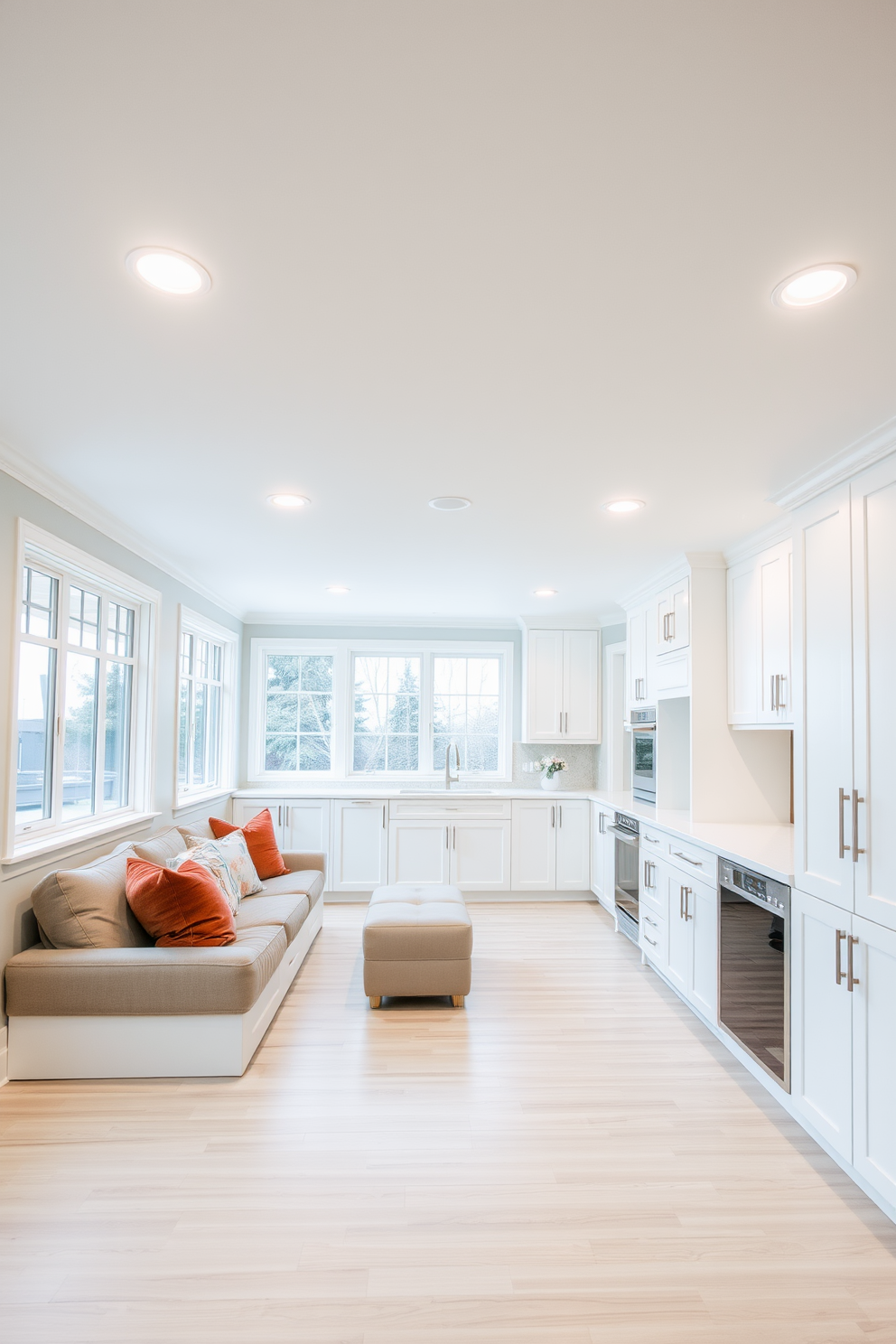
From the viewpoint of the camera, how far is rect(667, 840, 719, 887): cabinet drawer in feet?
11.5

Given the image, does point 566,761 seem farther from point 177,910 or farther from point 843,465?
point 843,465

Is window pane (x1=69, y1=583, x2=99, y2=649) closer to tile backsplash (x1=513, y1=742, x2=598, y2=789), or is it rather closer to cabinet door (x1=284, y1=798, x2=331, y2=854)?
cabinet door (x1=284, y1=798, x2=331, y2=854)

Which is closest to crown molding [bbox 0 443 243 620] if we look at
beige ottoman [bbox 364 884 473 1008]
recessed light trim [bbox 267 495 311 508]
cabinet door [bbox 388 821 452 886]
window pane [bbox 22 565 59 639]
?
window pane [bbox 22 565 59 639]

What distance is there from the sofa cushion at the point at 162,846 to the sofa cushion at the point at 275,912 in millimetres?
477

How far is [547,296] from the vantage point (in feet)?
5.90

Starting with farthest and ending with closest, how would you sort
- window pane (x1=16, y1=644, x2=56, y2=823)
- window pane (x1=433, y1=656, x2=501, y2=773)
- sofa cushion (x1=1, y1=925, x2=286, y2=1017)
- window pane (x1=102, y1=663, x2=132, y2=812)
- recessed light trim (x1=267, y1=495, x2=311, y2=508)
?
window pane (x1=433, y1=656, x2=501, y2=773) < window pane (x1=102, y1=663, x2=132, y2=812) < recessed light trim (x1=267, y1=495, x2=311, y2=508) < window pane (x1=16, y1=644, x2=56, y2=823) < sofa cushion (x1=1, y1=925, x2=286, y2=1017)

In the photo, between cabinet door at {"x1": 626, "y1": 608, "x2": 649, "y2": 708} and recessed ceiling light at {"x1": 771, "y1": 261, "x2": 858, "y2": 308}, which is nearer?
recessed ceiling light at {"x1": 771, "y1": 261, "x2": 858, "y2": 308}

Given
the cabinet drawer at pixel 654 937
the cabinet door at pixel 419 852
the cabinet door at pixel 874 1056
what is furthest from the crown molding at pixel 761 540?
the cabinet door at pixel 419 852

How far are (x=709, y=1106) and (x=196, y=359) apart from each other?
3106 millimetres

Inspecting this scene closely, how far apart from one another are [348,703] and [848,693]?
5007mm

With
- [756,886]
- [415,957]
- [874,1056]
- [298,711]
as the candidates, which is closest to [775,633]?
[756,886]

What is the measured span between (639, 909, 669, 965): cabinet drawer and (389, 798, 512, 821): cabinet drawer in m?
1.86

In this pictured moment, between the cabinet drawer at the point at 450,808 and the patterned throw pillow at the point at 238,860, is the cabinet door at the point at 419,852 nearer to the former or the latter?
the cabinet drawer at the point at 450,808

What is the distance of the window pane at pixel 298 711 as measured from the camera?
6965 millimetres
